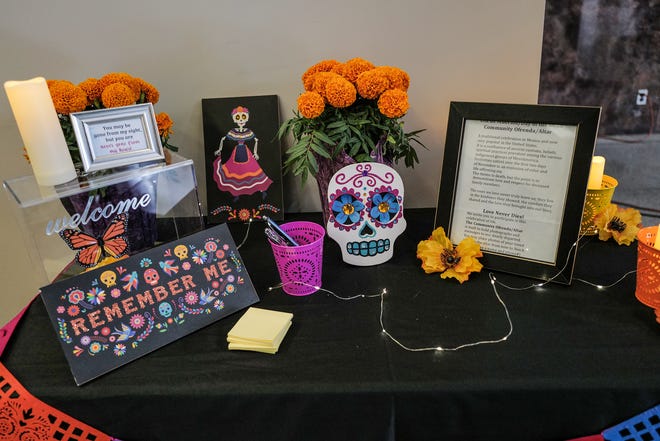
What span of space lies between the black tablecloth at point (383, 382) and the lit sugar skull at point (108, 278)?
142 millimetres

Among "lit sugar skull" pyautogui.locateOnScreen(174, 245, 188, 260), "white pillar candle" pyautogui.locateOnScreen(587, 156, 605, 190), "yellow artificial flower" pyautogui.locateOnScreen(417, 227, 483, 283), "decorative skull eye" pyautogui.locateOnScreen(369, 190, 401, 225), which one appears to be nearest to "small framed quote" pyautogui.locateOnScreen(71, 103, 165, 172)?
"lit sugar skull" pyautogui.locateOnScreen(174, 245, 188, 260)

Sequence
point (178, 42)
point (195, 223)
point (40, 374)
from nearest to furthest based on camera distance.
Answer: point (40, 374) → point (195, 223) → point (178, 42)

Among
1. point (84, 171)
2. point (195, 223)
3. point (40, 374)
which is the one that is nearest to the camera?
point (40, 374)

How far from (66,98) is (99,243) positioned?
0.30 m

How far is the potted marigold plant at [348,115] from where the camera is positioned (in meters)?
→ 0.92

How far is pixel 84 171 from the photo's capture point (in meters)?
0.94

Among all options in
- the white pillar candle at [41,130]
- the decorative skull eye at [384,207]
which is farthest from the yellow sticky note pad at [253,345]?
the white pillar candle at [41,130]

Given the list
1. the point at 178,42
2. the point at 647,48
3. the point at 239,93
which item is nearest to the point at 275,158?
the point at 239,93

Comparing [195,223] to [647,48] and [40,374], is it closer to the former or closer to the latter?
[40,374]

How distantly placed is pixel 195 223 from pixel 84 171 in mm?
243

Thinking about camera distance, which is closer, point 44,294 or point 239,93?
point 44,294

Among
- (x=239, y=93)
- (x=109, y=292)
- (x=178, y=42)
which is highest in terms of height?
(x=178, y=42)

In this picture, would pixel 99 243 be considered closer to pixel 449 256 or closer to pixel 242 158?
pixel 242 158

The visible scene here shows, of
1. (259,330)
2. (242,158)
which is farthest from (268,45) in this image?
(259,330)
